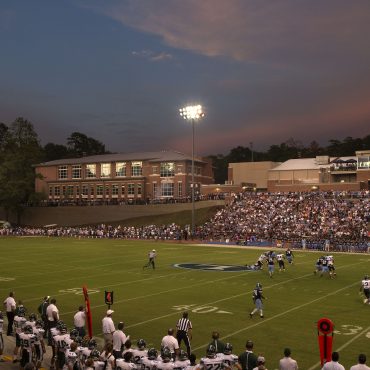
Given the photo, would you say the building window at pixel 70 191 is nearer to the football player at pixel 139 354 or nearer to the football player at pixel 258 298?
the football player at pixel 258 298

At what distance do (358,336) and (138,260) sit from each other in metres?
22.8

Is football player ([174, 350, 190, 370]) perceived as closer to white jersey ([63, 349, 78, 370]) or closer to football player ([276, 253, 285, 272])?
white jersey ([63, 349, 78, 370])

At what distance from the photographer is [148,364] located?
31.1ft

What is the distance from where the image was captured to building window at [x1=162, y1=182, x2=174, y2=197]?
3214 inches

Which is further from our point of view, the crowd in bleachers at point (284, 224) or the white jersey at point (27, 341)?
the crowd in bleachers at point (284, 224)

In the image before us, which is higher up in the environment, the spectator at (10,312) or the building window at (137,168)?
the building window at (137,168)

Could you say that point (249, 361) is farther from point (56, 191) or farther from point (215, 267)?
point (56, 191)

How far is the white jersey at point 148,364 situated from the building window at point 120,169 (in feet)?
254

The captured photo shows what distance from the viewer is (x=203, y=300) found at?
68.6 feet

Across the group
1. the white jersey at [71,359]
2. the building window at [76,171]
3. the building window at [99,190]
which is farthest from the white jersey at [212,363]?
the building window at [76,171]

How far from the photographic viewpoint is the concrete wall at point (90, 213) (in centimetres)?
7406

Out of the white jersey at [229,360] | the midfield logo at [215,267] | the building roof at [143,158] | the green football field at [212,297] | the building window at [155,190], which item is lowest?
the green football field at [212,297]

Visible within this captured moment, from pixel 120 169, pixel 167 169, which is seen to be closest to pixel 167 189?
pixel 167 169

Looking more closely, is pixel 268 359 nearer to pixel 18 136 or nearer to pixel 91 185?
pixel 91 185
